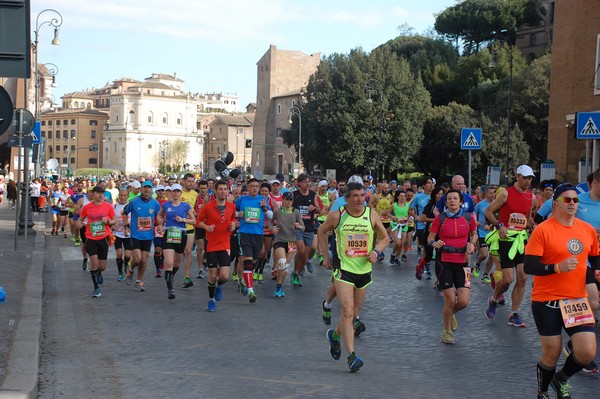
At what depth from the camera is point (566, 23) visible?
32.9 meters

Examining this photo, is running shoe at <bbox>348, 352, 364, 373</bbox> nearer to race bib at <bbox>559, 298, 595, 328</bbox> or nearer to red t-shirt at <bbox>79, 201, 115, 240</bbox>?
race bib at <bbox>559, 298, 595, 328</bbox>

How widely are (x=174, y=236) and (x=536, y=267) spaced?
812 cm

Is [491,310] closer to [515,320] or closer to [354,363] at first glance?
[515,320]

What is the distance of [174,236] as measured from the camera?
1366 centimetres

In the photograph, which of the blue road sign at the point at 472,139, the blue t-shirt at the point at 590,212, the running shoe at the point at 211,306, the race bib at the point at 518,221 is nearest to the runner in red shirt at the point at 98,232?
the running shoe at the point at 211,306

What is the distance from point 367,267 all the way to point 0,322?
4.46 m

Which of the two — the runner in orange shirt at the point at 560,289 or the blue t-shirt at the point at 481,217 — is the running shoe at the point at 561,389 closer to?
the runner in orange shirt at the point at 560,289

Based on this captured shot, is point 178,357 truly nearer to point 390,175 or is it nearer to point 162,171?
point 390,175

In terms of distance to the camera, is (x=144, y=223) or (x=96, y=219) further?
(x=144, y=223)

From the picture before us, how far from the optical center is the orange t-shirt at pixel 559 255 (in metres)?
6.42

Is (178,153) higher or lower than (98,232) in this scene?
higher

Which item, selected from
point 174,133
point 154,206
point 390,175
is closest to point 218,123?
point 174,133

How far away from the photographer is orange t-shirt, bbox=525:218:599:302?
642cm

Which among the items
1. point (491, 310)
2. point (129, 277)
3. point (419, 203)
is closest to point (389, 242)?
point (491, 310)
